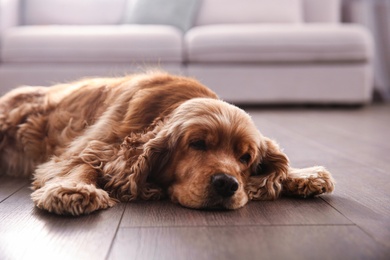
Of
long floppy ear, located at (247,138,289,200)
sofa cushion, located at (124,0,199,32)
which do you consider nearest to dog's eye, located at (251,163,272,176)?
long floppy ear, located at (247,138,289,200)

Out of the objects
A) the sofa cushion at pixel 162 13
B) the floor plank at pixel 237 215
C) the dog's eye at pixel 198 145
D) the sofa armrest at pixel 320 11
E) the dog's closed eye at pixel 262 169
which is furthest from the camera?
the sofa armrest at pixel 320 11

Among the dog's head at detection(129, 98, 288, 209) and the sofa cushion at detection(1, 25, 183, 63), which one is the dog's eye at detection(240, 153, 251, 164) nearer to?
the dog's head at detection(129, 98, 288, 209)

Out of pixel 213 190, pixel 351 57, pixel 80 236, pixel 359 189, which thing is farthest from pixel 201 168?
pixel 351 57

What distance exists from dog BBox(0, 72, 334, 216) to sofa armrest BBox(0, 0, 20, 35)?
3.39m

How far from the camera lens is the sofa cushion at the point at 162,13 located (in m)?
5.96

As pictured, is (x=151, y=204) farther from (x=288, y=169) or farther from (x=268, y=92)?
(x=268, y=92)

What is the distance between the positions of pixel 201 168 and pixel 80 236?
508 mm

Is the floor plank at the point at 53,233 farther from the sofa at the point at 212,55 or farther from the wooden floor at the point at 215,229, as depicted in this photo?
the sofa at the point at 212,55

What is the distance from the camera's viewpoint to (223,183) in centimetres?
184

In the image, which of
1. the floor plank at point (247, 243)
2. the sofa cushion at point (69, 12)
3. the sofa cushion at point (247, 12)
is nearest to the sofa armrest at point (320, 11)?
the sofa cushion at point (247, 12)

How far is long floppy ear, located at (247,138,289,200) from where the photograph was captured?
2.10 m

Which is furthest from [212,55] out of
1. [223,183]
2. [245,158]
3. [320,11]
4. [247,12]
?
[223,183]

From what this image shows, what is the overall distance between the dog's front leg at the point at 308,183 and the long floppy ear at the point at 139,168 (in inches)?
19.5

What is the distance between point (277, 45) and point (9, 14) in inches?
109
